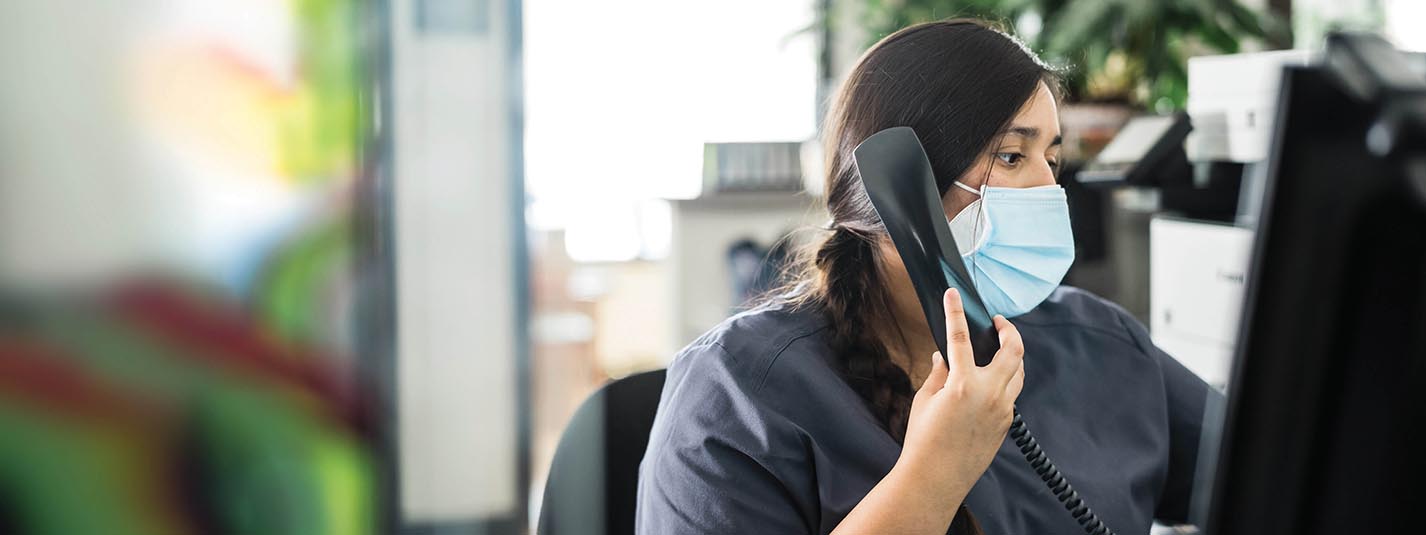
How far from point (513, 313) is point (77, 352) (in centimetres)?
83

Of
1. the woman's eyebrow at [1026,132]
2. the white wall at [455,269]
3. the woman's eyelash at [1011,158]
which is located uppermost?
the woman's eyebrow at [1026,132]

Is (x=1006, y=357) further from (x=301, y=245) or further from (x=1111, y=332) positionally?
(x=301, y=245)

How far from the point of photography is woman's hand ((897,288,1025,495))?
2.21 feet

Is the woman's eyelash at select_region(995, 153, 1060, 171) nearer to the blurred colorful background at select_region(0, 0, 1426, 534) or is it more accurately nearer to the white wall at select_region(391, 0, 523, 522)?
the blurred colorful background at select_region(0, 0, 1426, 534)

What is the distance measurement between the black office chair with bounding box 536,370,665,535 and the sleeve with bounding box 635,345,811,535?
0.28ft

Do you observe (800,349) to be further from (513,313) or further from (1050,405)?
(513,313)

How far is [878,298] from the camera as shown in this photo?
0.89 meters

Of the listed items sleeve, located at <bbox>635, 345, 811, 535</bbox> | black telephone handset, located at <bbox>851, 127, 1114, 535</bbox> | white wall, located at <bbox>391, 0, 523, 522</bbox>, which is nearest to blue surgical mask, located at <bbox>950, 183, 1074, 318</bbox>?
black telephone handset, located at <bbox>851, 127, 1114, 535</bbox>

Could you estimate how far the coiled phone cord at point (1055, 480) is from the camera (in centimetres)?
77

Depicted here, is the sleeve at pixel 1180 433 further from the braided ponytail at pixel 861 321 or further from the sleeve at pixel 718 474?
the sleeve at pixel 718 474

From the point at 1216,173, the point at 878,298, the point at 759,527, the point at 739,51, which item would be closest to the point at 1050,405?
the point at 878,298

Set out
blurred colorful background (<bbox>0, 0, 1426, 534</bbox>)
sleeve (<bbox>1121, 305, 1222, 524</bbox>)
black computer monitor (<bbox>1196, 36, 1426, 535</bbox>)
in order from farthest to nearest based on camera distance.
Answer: blurred colorful background (<bbox>0, 0, 1426, 534</bbox>) → sleeve (<bbox>1121, 305, 1222, 524</bbox>) → black computer monitor (<bbox>1196, 36, 1426, 535</bbox>)

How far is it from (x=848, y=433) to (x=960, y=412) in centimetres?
13

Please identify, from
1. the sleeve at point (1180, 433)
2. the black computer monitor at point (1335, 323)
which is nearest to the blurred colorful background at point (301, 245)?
the sleeve at point (1180, 433)
